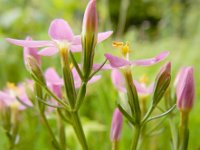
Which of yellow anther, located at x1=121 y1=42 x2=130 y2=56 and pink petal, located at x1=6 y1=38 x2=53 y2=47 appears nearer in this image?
pink petal, located at x1=6 y1=38 x2=53 y2=47

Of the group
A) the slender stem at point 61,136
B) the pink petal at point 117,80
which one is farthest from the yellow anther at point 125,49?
the slender stem at point 61,136

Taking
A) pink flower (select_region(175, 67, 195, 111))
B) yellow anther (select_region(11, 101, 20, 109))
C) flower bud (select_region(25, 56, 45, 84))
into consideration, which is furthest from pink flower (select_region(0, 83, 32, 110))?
pink flower (select_region(175, 67, 195, 111))

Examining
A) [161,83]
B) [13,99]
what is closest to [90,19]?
[161,83]

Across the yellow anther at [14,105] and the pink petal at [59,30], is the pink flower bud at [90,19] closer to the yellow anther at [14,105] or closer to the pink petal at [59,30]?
the pink petal at [59,30]

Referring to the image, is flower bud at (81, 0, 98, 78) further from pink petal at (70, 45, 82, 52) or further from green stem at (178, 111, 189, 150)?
green stem at (178, 111, 189, 150)

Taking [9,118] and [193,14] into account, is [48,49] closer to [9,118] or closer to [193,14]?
[9,118]

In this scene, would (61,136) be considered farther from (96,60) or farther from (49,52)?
(96,60)

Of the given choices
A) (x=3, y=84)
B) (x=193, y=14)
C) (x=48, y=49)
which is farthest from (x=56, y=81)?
(x=193, y=14)
